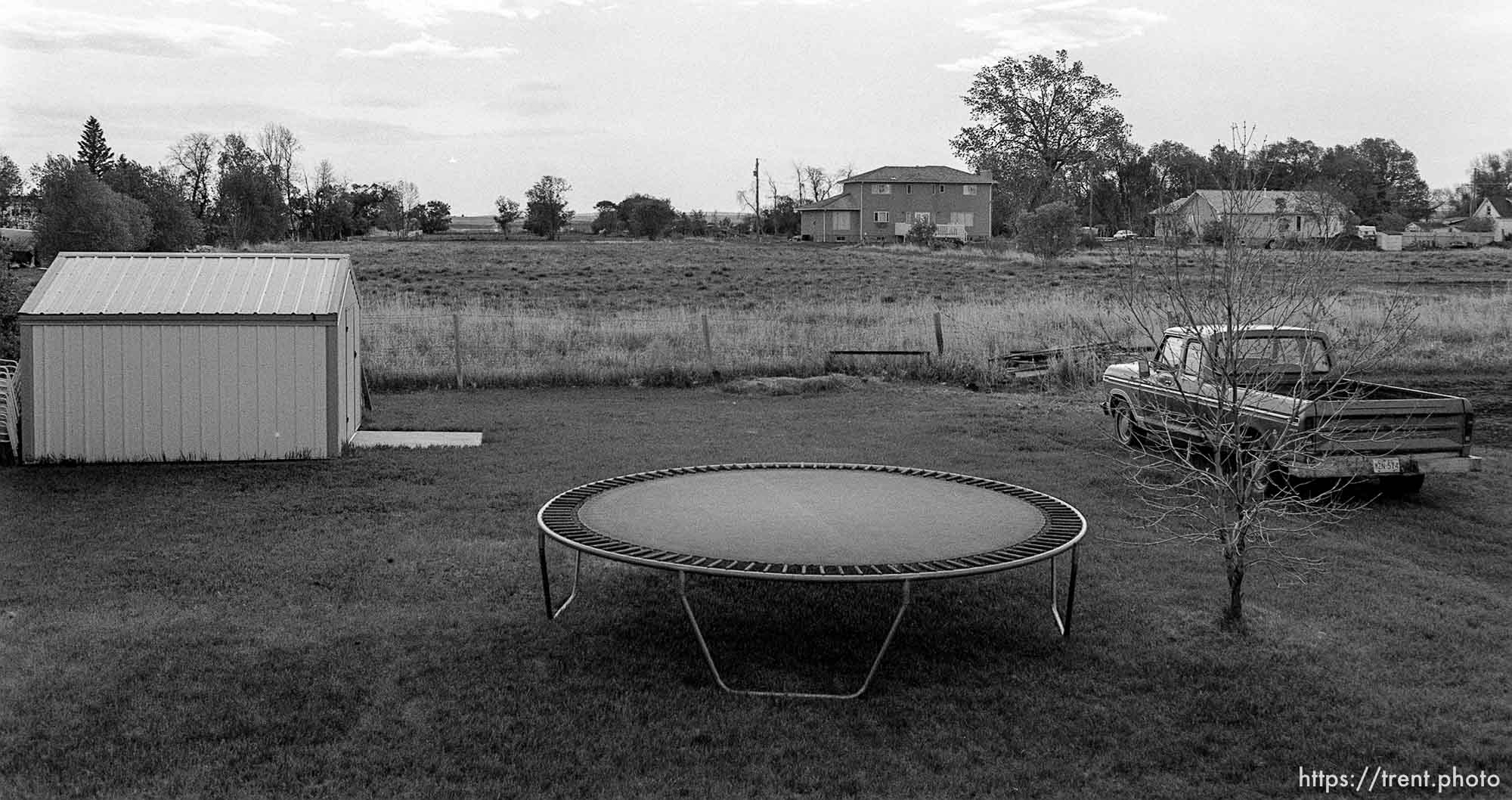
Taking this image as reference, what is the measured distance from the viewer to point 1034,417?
1429cm

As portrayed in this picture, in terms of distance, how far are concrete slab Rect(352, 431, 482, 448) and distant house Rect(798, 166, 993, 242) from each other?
66038 mm

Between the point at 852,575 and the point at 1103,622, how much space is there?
73.1 inches

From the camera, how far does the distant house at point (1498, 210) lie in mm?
99325

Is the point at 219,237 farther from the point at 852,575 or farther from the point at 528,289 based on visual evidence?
the point at 852,575

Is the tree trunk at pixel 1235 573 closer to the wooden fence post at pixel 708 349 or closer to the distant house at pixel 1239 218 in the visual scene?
the distant house at pixel 1239 218

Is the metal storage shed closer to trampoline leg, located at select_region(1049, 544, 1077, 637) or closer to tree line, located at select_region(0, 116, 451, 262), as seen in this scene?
trampoline leg, located at select_region(1049, 544, 1077, 637)

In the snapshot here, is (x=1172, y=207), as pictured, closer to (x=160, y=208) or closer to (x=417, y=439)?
(x=417, y=439)

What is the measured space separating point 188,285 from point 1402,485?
10.9 m

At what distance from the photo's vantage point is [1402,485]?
1013cm

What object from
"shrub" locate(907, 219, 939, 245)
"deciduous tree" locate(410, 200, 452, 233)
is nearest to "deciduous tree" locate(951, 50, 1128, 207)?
"shrub" locate(907, 219, 939, 245)

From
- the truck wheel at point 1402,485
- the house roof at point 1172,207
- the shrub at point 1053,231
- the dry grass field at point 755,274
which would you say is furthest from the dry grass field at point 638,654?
the shrub at point 1053,231

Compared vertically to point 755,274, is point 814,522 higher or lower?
A: lower

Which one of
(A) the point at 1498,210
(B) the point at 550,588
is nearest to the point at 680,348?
(B) the point at 550,588

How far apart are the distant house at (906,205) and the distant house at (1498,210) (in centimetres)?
4694
